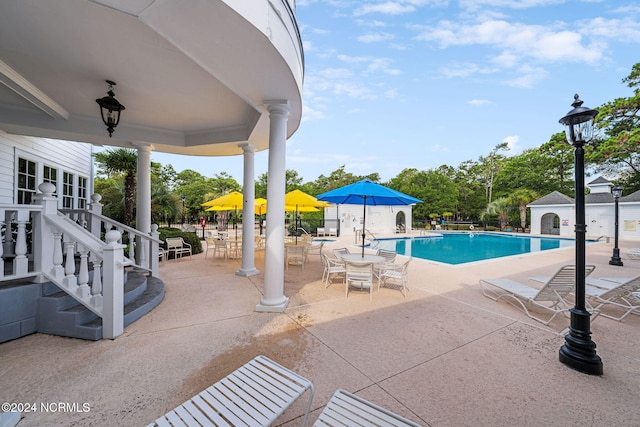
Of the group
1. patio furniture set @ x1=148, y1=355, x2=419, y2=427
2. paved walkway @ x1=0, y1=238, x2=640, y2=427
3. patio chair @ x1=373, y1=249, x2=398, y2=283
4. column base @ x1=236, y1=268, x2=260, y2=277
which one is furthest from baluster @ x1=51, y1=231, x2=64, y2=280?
patio chair @ x1=373, y1=249, x2=398, y2=283

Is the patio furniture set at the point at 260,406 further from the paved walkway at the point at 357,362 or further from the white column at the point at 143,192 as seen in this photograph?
the white column at the point at 143,192

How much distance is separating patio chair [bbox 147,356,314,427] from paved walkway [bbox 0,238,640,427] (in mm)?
385

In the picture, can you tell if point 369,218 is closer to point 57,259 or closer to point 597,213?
point 597,213

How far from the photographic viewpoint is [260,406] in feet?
5.46

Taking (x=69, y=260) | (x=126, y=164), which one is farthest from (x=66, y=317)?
(x=126, y=164)

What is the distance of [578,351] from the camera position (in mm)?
2748

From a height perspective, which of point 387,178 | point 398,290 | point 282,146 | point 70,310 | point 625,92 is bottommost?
point 398,290

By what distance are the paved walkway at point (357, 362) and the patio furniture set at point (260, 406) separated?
40cm

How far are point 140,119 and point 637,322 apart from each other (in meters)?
10.3

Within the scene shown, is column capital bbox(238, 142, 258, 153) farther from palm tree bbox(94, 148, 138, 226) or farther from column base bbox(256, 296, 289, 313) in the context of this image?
palm tree bbox(94, 148, 138, 226)

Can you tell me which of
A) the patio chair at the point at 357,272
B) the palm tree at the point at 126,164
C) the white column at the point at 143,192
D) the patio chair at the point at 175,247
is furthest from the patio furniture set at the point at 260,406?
the palm tree at the point at 126,164

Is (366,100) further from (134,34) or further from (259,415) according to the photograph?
(259,415)

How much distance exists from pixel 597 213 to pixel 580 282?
27.0 meters

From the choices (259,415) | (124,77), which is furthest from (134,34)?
(259,415)
